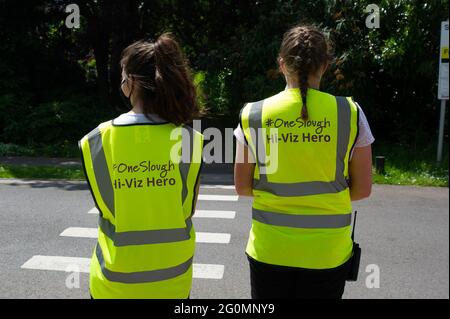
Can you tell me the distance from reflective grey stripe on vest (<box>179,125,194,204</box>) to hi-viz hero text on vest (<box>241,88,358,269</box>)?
12.3 inches

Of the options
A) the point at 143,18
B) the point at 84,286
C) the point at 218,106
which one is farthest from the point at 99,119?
the point at 84,286

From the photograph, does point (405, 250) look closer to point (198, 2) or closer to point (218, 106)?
point (218, 106)

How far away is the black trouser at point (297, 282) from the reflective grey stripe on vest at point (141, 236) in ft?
1.55

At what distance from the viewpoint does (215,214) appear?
21.8 feet

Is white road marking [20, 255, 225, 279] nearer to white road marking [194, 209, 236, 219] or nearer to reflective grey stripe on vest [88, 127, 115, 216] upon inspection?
white road marking [194, 209, 236, 219]

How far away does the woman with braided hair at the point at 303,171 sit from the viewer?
198 cm

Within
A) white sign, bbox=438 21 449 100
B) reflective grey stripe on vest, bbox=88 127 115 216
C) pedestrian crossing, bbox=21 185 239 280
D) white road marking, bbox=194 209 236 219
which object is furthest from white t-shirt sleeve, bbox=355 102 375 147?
white sign, bbox=438 21 449 100

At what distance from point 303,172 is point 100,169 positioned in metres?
0.81

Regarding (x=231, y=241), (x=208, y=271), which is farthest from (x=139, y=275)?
(x=231, y=241)

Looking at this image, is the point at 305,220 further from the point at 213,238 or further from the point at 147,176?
the point at 213,238

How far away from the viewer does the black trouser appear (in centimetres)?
205

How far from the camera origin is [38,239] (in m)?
5.54

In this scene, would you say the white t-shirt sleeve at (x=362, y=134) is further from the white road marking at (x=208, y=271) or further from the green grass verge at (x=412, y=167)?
the green grass verge at (x=412, y=167)

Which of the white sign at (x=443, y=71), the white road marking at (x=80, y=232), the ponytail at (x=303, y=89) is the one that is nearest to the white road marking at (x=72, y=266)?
the white road marking at (x=80, y=232)
